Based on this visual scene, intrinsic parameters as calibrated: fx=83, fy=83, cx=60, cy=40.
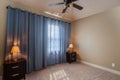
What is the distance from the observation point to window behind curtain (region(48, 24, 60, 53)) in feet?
13.2

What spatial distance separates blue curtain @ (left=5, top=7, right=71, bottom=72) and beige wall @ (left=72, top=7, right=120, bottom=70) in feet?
2.97

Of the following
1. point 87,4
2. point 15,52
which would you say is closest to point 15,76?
point 15,52

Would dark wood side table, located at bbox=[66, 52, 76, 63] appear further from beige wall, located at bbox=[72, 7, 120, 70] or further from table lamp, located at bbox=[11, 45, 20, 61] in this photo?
table lamp, located at bbox=[11, 45, 20, 61]

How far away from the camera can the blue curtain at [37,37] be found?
9.49 feet

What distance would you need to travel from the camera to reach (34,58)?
344 cm

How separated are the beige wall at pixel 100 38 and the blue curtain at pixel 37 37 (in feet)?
2.97

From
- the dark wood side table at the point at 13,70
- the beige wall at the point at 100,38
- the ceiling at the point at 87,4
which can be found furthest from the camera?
the beige wall at the point at 100,38

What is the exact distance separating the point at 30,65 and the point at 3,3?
2.40 metres

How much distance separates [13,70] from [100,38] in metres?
3.69

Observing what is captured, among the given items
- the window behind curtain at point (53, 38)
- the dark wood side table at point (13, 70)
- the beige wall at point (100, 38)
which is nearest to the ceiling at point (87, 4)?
the beige wall at point (100, 38)

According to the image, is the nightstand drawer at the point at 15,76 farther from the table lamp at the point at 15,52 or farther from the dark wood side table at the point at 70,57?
the dark wood side table at the point at 70,57

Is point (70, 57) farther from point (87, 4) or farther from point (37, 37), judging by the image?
point (87, 4)

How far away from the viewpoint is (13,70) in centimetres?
248

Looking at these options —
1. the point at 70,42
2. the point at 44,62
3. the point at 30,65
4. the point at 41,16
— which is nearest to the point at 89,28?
the point at 70,42
